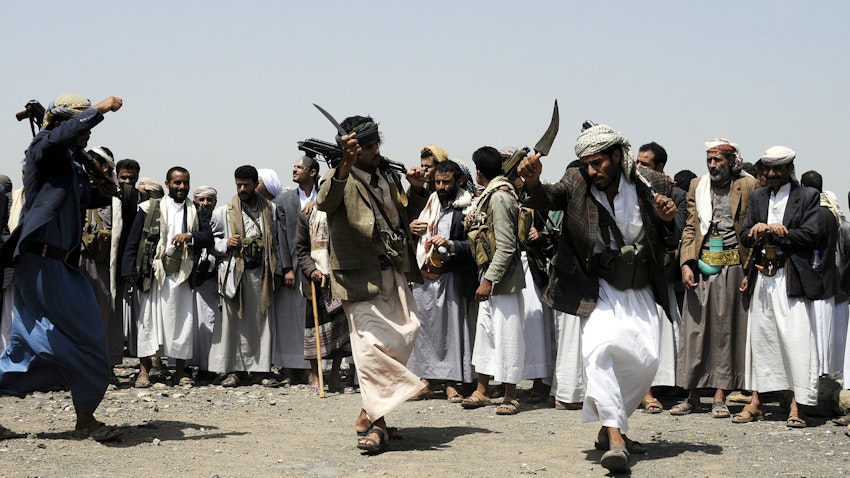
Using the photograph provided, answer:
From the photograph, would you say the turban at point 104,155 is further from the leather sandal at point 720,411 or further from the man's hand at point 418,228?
the leather sandal at point 720,411

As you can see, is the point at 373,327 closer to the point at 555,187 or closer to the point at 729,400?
the point at 555,187

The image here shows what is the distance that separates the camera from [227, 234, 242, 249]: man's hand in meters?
10.9

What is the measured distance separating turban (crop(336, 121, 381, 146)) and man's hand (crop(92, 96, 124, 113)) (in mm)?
1524

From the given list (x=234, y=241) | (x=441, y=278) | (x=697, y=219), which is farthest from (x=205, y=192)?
(x=697, y=219)

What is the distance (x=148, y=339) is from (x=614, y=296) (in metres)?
5.82

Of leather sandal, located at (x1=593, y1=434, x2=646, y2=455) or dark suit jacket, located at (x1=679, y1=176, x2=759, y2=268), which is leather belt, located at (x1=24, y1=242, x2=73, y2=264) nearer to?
leather sandal, located at (x1=593, y1=434, x2=646, y2=455)

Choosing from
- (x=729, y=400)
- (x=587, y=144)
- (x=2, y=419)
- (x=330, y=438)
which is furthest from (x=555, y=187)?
(x=2, y=419)

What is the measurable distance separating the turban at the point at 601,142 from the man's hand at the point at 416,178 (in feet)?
4.69

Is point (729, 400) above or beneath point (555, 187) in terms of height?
beneath

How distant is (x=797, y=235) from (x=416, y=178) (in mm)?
3030

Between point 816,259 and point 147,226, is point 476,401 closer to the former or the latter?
point 816,259

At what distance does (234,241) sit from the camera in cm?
1092

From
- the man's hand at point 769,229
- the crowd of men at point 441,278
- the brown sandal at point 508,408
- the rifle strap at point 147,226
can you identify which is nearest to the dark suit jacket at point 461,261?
the crowd of men at point 441,278

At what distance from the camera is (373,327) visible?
23.2 ft
